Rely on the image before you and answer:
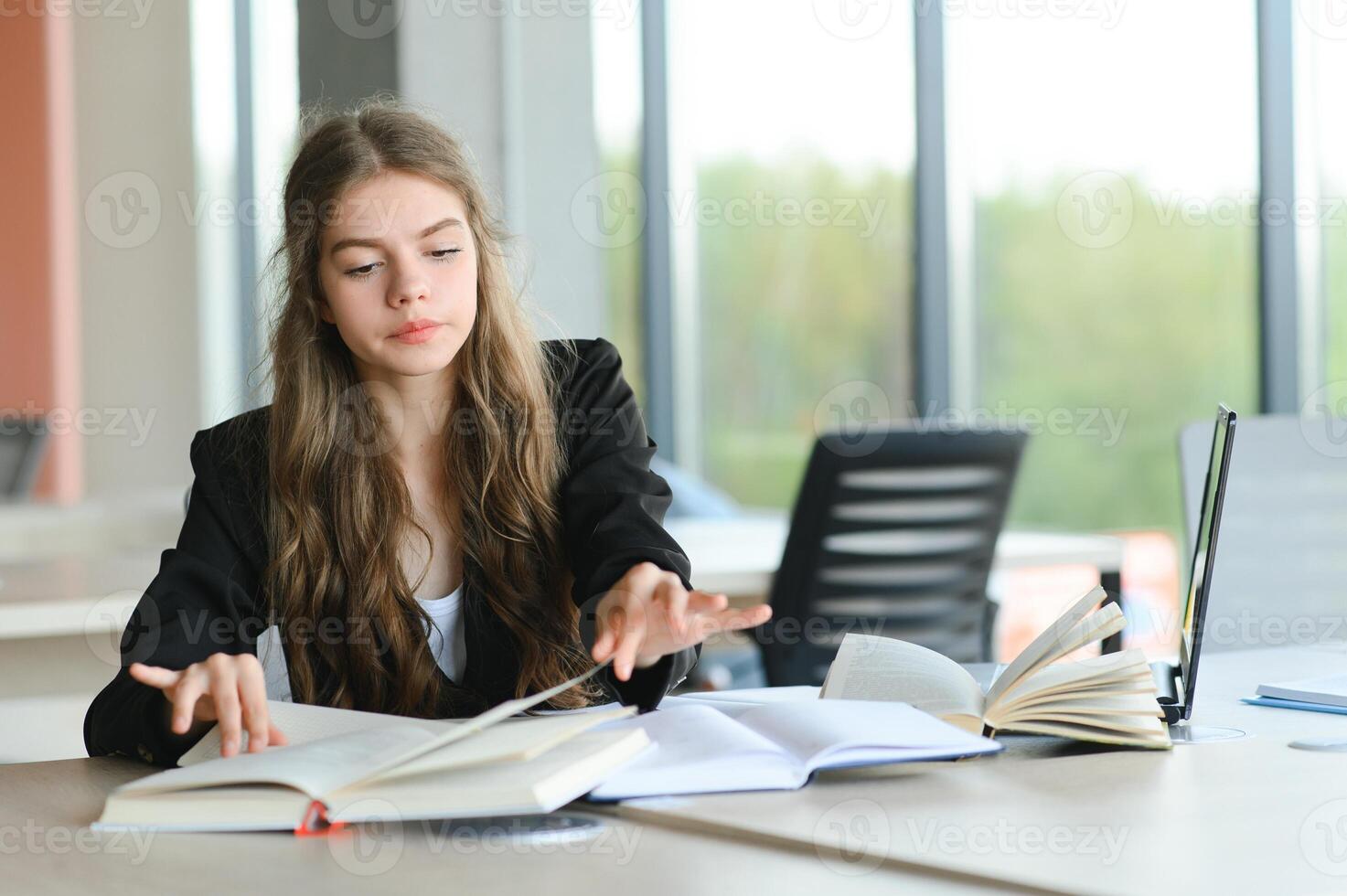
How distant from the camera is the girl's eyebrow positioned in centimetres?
158

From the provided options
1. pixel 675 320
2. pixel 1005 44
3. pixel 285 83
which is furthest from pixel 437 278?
pixel 285 83

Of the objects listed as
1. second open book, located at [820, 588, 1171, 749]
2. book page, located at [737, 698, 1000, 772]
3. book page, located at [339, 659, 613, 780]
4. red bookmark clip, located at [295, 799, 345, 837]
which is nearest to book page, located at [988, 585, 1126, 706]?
second open book, located at [820, 588, 1171, 749]

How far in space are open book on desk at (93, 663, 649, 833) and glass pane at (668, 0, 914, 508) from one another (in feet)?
11.1

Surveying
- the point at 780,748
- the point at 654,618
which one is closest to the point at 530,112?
the point at 654,618

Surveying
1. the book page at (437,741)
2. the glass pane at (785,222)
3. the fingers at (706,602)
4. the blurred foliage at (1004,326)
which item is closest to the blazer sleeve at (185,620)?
the book page at (437,741)

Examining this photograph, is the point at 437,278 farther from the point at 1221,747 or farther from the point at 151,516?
the point at 151,516

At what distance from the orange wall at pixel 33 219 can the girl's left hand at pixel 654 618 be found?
6.32 metres

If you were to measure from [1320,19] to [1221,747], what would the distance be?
2.52 m

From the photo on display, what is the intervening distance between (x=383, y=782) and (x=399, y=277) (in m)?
0.69

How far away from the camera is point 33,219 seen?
23.2ft

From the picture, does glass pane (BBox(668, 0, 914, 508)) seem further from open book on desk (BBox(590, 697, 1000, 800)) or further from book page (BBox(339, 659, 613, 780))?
book page (BBox(339, 659, 613, 780))

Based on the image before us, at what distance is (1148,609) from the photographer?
3479 millimetres

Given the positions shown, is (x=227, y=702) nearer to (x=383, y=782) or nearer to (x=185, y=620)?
(x=383, y=782)

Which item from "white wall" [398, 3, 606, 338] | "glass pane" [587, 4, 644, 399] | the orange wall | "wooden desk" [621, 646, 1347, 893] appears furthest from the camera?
the orange wall
